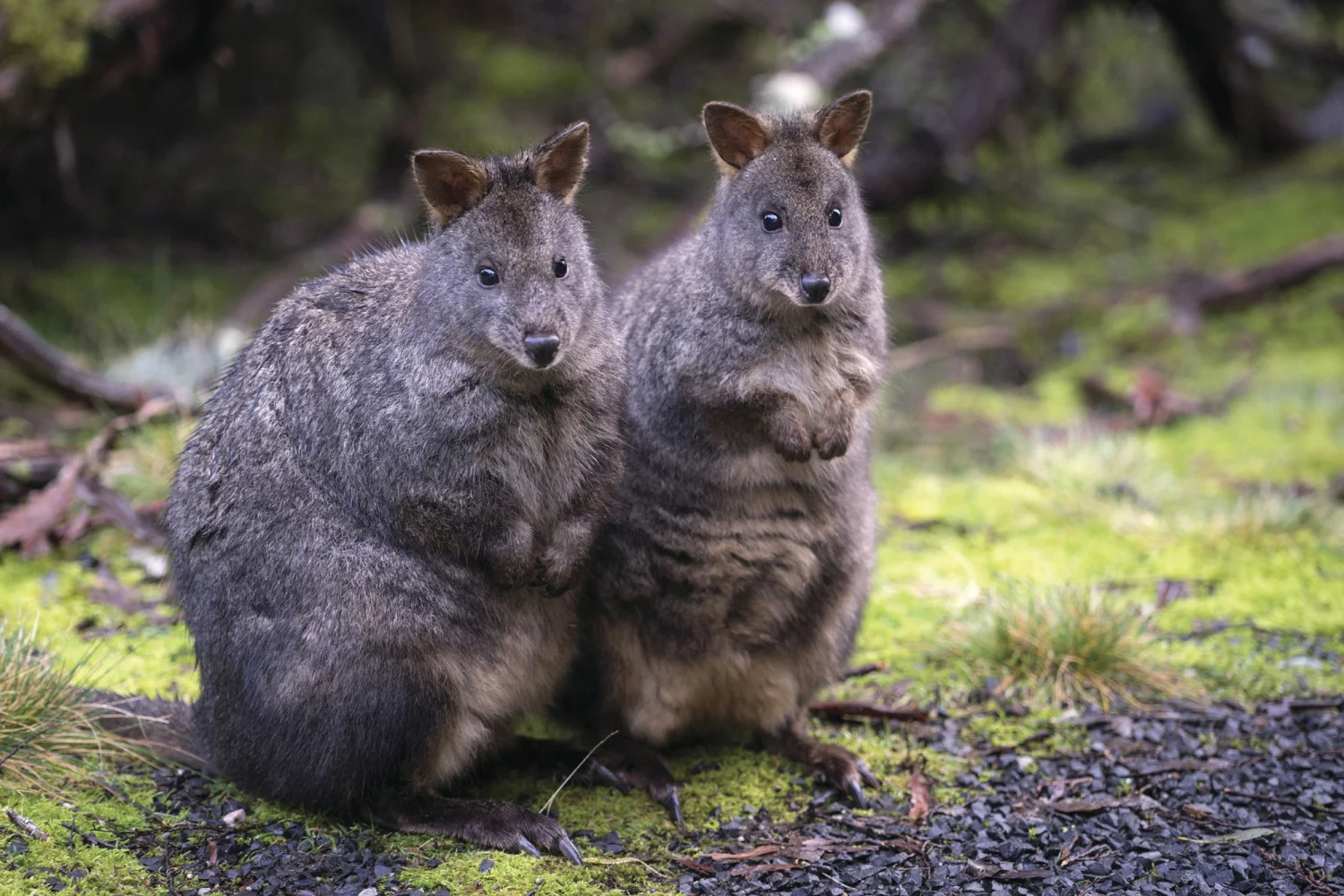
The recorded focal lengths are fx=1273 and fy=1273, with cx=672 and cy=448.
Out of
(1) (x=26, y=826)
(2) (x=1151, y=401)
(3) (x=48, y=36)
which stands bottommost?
(1) (x=26, y=826)

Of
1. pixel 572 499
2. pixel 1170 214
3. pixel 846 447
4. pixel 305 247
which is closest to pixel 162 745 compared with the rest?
Result: pixel 572 499

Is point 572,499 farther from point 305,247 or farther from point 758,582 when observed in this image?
point 305,247

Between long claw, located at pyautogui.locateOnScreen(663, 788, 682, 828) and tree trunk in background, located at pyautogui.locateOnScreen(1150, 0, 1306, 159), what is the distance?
35.2 ft

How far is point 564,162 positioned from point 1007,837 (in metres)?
2.68

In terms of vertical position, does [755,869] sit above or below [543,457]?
below

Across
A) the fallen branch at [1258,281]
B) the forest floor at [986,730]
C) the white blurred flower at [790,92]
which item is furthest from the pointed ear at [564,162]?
the fallen branch at [1258,281]

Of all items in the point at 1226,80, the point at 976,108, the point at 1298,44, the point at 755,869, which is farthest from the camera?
the point at 1226,80

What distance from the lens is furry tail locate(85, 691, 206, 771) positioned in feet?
14.7

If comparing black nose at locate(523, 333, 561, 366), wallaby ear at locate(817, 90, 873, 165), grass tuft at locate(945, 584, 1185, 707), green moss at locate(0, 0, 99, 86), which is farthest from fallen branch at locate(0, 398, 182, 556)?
grass tuft at locate(945, 584, 1185, 707)

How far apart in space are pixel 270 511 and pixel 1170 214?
10946mm

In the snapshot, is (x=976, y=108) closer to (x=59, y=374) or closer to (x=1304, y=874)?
(x=59, y=374)

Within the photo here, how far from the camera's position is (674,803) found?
14.6ft

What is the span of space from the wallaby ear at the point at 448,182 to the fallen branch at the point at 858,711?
2.38 metres

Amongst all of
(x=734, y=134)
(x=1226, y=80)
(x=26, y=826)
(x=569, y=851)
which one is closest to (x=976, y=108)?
(x=1226, y=80)
